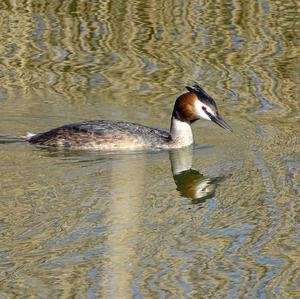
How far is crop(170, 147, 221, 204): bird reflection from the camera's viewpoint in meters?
11.4

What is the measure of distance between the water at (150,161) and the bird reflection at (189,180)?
21 mm

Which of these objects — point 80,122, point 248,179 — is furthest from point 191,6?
point 248,179

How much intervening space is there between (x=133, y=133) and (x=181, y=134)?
0.50 meters

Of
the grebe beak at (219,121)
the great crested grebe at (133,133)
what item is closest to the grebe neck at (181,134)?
the great crested grebe at (133,133)

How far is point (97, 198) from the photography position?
1088cm

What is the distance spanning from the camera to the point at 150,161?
12.5m

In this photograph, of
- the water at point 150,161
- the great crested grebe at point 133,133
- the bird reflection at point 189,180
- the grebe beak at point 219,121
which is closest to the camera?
the water at point 150,161

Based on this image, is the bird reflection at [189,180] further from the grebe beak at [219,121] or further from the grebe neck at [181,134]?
the grebe beak at [219,121]

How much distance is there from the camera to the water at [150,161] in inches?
353

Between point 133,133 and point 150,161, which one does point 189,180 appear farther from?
→ point 133,133

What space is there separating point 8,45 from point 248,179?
5.73 meters

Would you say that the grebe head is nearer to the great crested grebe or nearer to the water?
the great crested grebe

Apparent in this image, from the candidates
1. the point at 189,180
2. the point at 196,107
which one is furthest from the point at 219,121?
the point at 189,180

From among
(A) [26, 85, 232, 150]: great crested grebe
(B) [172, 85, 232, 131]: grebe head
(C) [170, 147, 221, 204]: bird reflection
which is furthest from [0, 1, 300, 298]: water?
(B) [172, 85, 232, 131]: grebe head
